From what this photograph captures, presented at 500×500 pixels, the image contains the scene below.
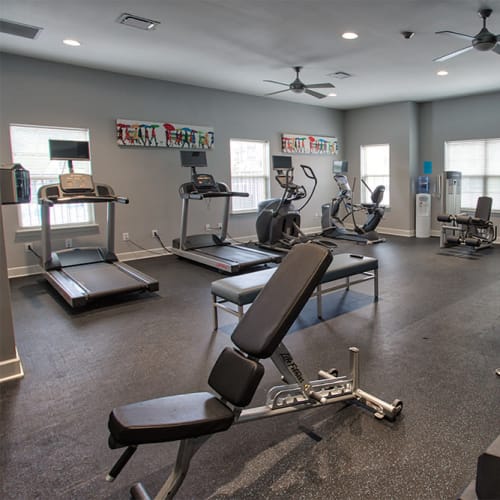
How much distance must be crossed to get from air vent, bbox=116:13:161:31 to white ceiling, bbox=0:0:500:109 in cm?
8

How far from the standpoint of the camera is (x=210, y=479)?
1.78m

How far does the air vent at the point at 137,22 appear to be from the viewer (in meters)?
3.99

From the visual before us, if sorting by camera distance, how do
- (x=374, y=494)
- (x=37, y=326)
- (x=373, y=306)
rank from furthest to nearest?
1. (x=373, y=306)
2. (x=37, y=326)
3. (x=374, y=494)

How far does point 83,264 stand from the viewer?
536 centimetres

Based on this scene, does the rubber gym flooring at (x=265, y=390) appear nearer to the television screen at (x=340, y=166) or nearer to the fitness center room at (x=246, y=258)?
the fitness center room at (x=246, y=258)

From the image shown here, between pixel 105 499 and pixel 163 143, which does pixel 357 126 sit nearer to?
pixel 163 143

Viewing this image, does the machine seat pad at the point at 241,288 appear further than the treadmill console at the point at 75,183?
No

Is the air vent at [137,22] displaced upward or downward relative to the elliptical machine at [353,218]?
upward

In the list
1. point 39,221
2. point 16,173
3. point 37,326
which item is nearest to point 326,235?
point 39,221

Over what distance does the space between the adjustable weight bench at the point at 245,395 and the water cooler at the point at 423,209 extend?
7.10 meters

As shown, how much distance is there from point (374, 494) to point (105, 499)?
1.11m

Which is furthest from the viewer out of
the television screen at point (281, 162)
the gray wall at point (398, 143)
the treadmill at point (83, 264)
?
the gray wall at point (398, 143)

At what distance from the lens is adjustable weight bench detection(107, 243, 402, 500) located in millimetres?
1484

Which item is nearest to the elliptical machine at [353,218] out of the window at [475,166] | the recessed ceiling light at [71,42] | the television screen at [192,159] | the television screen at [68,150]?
the window at [475,166]
